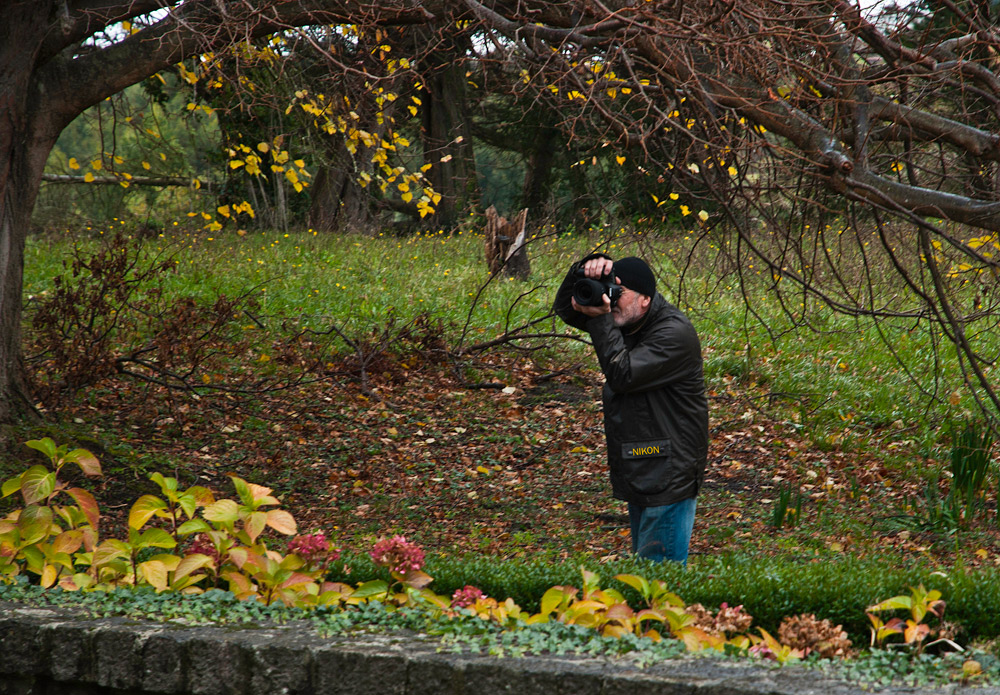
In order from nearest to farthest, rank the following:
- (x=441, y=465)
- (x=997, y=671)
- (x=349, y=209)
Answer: (x=997, y=671)
(x=441, y=465)
(x=349, y=209)

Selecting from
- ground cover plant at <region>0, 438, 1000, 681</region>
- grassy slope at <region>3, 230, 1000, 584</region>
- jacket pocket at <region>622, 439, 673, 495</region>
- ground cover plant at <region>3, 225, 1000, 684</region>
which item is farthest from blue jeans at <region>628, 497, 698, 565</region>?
grassy slope at <region>3, 230, 1000, 584</region>

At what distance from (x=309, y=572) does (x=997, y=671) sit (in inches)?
84.5

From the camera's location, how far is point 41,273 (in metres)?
9.74

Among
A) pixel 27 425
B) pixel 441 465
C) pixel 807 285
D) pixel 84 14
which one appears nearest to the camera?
pixel 807 285

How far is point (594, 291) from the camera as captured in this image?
3787 millimetres

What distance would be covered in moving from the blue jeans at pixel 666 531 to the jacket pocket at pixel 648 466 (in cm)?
11

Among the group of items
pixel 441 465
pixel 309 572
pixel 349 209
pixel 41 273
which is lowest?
pixel 441 465

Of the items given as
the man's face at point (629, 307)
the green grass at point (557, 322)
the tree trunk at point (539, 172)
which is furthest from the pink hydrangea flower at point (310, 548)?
the tree trunk at point (539, 172)

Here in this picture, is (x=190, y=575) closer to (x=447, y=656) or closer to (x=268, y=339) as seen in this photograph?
(x=447, y=656)

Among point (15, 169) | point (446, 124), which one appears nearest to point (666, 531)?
point (15, 169)

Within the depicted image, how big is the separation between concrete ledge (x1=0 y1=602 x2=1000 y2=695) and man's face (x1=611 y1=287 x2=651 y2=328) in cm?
183

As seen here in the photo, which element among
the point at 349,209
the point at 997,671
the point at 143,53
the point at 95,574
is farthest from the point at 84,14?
the point at 349,209

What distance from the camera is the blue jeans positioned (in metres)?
3.74

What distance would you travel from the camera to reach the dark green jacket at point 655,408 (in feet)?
12.0
